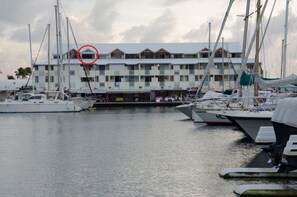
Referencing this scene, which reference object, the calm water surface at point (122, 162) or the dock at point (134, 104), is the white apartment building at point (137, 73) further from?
the calm water surface at point (122, 162)

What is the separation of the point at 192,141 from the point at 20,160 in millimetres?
12449

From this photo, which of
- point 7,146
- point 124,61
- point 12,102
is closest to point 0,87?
point 124,61

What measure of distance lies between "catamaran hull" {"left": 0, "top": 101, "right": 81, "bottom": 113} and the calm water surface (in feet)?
115

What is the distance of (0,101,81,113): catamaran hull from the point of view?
2982 inches

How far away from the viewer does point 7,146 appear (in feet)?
108

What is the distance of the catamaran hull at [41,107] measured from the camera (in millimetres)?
75750

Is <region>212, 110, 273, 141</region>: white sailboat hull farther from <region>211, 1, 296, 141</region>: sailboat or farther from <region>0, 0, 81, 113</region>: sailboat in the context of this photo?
<region>0, 0, 81, 113</region>: sailboat

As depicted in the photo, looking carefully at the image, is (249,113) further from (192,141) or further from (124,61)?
(124,61)

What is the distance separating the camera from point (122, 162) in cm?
2475

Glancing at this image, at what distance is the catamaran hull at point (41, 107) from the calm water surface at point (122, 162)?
35.1 m

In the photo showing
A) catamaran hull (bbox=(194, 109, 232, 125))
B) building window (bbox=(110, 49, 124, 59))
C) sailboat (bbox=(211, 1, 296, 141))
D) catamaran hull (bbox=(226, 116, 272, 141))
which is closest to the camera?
sailboat (bbox=(211, 1, 296, 141))

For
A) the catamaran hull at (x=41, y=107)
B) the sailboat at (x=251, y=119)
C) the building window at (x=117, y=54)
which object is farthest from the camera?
the building window at (x=117, y=54)

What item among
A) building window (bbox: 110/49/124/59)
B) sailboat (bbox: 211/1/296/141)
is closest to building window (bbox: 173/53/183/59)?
building window (bbox: 110/49/124/59)

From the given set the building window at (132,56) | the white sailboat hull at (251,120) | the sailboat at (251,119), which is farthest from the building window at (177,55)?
the white sailboat hull at (251,120)
